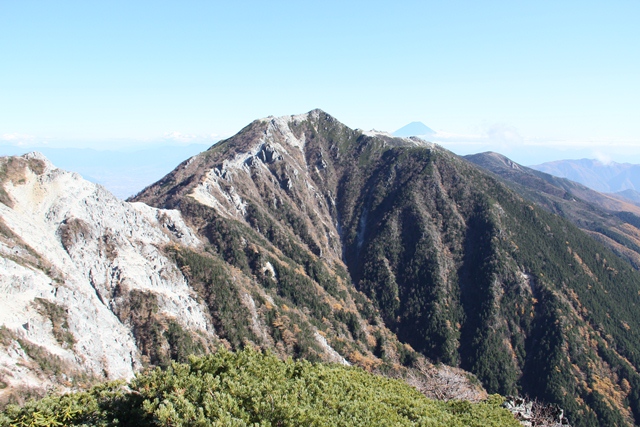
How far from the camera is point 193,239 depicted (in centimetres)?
13150

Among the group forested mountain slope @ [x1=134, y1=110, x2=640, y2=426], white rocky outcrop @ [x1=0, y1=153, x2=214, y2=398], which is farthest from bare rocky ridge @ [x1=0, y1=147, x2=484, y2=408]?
forested mountain slope @ [x1=134, y1=110, x2=640, y2=426]

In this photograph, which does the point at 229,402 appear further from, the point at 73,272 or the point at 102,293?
the point at 102,293

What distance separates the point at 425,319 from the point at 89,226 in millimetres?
133202

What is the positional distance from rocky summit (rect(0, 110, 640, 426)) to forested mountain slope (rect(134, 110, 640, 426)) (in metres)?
0.66

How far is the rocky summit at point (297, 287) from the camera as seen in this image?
268 ft

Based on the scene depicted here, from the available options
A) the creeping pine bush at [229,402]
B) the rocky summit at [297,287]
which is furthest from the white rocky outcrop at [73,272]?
the creeping pine bush at [229,402]

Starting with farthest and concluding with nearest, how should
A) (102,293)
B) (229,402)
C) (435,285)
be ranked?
(435,285) < (102,293) < (229,402)

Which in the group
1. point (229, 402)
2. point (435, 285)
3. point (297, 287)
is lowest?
point (435, 285)

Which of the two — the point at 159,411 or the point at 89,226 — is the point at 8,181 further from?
the point at 159,411

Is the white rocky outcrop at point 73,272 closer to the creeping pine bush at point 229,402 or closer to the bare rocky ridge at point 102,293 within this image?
the bare rocky ridge at point 102,293

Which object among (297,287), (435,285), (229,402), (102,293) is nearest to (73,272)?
(102,293)

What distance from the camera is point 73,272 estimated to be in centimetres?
8738

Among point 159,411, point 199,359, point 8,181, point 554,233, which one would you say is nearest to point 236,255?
point 8,181

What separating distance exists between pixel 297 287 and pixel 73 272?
7554 cm
